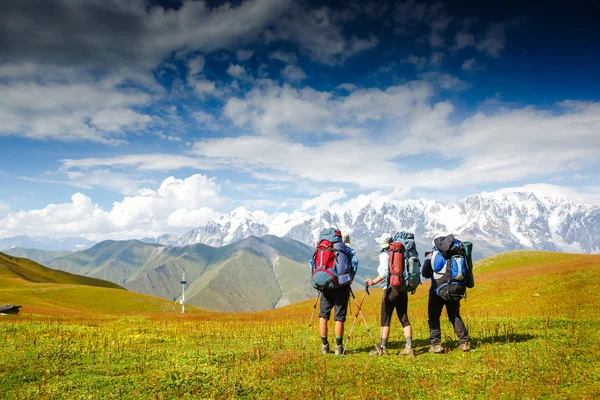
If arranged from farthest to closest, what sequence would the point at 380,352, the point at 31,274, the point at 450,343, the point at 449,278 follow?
1. the point at 31,274
2. the point at 450,343
3. the point at 380,352
4. the point at 449,278

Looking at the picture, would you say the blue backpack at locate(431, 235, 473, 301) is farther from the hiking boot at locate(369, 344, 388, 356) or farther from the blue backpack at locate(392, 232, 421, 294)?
the hiking boot at locate(369, 344, 388, 356)

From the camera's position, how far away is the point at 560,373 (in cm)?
1003

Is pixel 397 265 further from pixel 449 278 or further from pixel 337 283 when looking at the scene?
pixel 337 283

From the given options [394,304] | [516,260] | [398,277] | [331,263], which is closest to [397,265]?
[398,277]

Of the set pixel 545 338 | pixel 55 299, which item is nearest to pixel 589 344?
pixel 545 338

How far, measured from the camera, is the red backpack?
13008 mm

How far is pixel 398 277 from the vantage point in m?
13.0

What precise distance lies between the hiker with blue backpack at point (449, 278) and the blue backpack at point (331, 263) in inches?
116

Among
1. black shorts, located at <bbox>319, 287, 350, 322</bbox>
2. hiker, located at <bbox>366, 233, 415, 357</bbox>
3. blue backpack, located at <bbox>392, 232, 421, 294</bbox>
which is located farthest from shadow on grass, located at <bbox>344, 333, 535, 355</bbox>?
blue backpack, located at <bbox>392, 232, 421, 294</bbox>

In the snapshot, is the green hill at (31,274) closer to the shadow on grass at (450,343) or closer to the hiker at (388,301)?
the shadow on grass at (450,343)

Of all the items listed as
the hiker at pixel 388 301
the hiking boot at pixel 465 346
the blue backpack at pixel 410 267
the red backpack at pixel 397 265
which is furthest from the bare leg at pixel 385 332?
the hiking boot at pixel 465 346

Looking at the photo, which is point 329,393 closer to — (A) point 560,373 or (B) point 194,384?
(B) point 194,384

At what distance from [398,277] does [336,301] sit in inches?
95.2

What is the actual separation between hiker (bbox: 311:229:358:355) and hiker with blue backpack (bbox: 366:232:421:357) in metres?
0.90
